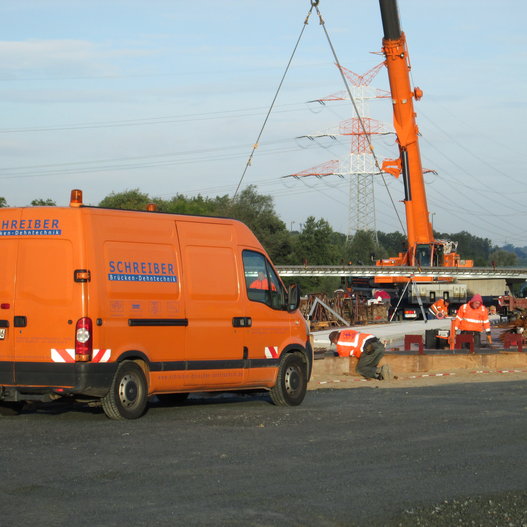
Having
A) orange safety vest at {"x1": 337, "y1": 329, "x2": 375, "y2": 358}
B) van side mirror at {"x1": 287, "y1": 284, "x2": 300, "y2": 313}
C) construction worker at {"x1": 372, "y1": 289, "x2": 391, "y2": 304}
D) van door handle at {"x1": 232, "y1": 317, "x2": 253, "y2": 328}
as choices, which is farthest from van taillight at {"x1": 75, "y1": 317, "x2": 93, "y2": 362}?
construction worker at {"x1": 372, "y1": 289, "x2": 391, "y2": 304}

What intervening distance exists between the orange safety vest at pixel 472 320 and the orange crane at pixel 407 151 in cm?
2182

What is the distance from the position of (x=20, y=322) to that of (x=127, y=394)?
142cm

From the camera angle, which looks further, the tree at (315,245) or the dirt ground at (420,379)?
the tree at (315,245)

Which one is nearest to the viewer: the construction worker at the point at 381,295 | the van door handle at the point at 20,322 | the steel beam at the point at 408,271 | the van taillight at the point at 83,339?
the van taillight at the point at 83,339

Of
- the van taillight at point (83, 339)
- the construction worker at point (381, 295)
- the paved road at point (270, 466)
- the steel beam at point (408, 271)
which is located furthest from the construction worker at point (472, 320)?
the construction worker at point (381, 295)

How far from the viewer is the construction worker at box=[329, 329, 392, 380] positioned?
19297 millimetres

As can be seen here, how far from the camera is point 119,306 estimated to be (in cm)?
1187

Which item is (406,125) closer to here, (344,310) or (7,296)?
(344,310)

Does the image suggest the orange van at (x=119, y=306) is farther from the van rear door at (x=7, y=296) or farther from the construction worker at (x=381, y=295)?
the construction worker at (x=381, y=295)

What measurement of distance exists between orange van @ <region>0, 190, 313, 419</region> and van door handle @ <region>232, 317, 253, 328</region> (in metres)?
0.01

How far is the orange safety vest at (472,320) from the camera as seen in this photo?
25.7 m

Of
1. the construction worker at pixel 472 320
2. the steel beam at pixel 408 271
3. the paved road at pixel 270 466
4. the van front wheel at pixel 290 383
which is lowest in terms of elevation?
the paved road at pixel 270 466

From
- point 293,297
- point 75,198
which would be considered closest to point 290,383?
point 293,297

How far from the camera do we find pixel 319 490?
25.4 feet
